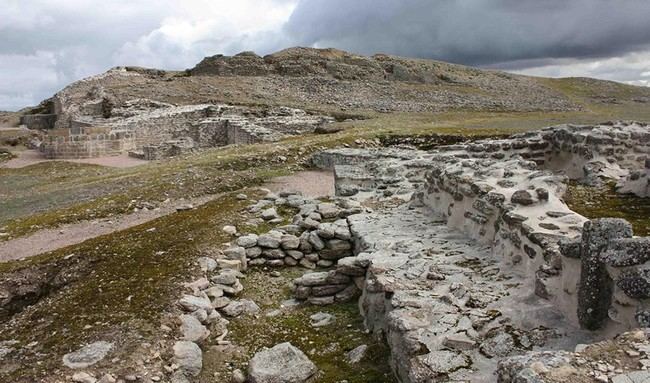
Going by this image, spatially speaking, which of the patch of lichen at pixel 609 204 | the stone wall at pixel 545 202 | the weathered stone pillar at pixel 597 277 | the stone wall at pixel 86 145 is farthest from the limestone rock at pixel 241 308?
the stone wall at pixel 86 145

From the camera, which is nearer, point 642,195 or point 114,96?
point 642,195

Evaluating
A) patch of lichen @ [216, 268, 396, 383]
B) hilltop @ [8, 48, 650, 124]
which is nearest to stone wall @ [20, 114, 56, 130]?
hilltop @ [8, 48, 650, 124]

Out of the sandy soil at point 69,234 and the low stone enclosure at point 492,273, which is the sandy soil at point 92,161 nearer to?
the sandy soil at point 69,234

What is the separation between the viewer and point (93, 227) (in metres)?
13.4

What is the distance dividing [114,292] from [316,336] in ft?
9.58

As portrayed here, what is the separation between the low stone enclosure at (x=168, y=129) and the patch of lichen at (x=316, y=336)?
18.5 metres

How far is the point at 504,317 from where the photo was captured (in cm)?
554

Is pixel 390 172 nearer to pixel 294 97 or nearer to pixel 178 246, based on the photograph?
pixel 178 246

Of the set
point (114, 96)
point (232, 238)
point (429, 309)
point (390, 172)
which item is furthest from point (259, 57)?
point (429, 309)

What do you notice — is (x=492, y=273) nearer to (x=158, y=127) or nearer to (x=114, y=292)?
(x=114, y=292)

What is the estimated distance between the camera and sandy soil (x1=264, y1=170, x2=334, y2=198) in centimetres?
1541

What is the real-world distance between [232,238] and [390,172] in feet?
17.3

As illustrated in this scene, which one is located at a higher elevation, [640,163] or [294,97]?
[294,97]

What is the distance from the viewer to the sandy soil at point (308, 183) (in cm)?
1541
